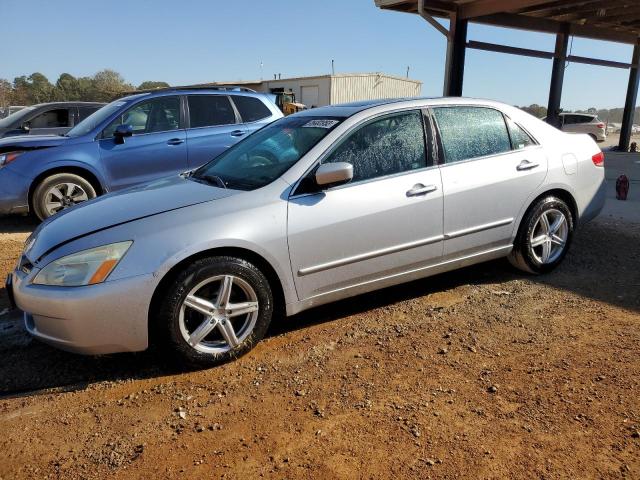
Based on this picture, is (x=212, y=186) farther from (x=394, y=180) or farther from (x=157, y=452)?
(x=157, y=452)

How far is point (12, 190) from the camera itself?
20.7 ft

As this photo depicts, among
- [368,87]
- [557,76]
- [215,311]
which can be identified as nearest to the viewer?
[215,311]

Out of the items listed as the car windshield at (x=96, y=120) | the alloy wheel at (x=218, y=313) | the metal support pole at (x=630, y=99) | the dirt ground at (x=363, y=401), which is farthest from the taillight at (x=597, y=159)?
the metal support pole at (x=630, y=99)

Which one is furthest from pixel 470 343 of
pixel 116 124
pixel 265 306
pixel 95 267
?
pixel 116 124

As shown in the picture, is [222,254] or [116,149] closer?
[222,254]

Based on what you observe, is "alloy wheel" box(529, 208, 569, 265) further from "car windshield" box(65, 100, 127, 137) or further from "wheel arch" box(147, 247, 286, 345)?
"car windshield" box(65, 100, 127, 137)

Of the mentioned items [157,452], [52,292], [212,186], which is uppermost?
[212,186]

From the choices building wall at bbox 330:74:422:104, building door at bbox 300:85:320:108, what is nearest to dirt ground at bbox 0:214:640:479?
building wall at bbox 330:74:422:104

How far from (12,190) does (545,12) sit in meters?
12.1

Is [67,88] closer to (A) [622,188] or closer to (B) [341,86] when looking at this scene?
(B) [341,86]

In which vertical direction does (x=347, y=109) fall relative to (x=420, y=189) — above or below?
above

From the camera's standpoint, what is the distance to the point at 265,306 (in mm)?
3174

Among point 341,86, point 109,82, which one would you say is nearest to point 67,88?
point 109,82

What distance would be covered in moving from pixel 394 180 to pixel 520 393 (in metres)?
1.61
